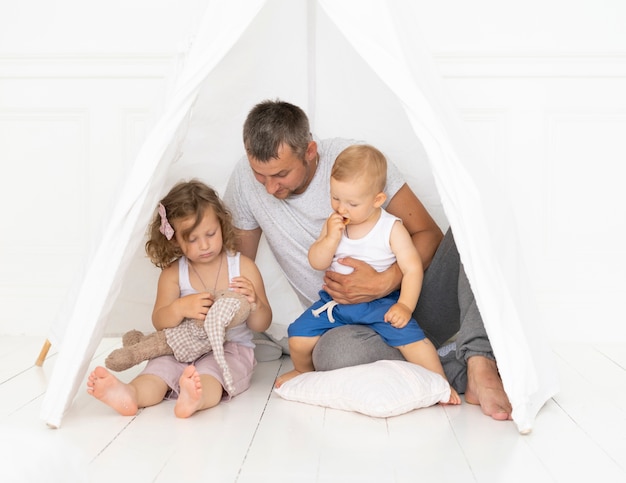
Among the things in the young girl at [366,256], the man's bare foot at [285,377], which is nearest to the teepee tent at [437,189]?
the young girl at [366,256]

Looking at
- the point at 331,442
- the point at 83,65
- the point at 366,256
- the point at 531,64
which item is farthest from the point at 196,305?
the point at 531,64

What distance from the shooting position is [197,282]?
216cm

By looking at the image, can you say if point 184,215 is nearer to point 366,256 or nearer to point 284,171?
point 284,171

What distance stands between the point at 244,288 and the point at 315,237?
0.91ft

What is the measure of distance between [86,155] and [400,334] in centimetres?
147

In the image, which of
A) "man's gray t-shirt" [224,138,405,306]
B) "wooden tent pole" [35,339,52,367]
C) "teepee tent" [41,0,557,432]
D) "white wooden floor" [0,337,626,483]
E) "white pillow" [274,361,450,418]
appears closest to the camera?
"white wooden floor" [0,337,626,483]

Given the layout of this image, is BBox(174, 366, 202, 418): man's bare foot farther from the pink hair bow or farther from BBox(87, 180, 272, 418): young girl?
the pink hair bow

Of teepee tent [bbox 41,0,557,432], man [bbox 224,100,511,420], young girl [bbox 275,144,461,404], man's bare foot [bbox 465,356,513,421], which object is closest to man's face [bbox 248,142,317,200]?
man [bbox 224,100,511,420]

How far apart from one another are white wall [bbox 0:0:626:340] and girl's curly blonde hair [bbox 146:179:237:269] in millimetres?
705

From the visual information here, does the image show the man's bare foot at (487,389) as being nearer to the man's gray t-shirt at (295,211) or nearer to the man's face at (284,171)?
the man's gray t-shirt at (295,211)

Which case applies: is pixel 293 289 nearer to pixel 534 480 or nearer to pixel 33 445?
pixel 534 480

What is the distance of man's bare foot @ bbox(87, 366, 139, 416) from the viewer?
1773 mm

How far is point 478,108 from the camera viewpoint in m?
2.81

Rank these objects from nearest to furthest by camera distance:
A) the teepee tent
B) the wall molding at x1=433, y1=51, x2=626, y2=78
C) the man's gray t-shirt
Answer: the teepee tent
the man's gray t-shirt
the wall molding at x1=433, y1=51, x2=626, y2=78
